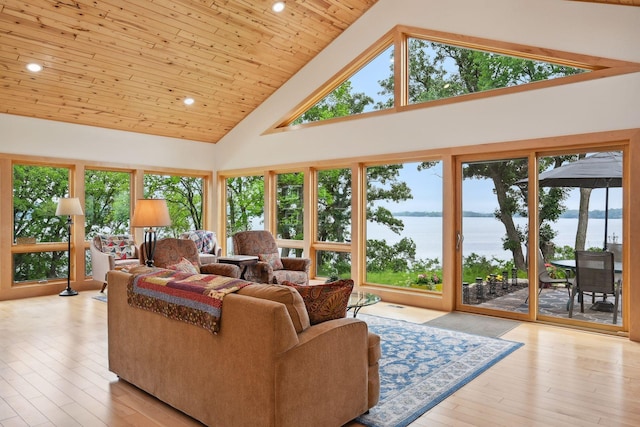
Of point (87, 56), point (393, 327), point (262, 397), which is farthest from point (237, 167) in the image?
point (262, 397)

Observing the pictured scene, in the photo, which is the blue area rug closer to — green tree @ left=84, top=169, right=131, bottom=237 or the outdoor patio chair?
the outdoor patio chair

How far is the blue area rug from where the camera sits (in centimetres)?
294

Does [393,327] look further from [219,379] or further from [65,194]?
[65,194]

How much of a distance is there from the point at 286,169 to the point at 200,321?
5487 millimetres

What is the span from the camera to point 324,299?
104 inches

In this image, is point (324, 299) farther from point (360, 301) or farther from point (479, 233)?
point (479, 233)

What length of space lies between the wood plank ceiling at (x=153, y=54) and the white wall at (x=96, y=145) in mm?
156

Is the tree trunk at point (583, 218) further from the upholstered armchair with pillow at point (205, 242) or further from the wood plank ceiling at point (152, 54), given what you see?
the upholstered armchair with pillow at point (205, 242)

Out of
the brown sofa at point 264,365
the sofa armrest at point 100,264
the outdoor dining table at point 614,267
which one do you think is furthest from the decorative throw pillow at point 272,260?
the outdoor dining table at point 614,267

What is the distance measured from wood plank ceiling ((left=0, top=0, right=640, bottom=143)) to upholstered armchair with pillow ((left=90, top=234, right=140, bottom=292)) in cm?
192

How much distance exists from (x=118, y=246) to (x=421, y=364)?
5445mm

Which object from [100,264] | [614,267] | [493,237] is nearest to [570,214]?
[614,267]

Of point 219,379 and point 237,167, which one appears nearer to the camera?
point 219,379

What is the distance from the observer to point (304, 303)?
8.50ft
